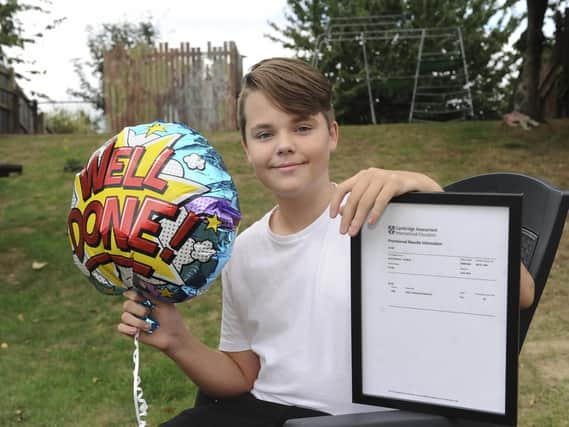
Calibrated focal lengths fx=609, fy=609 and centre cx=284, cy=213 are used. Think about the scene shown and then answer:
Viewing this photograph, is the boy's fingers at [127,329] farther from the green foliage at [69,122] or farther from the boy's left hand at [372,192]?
the green foliage at [69,122]

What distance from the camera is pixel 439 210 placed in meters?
1.02

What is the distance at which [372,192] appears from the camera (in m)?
1.04

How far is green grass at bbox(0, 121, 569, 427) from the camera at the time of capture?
301cm

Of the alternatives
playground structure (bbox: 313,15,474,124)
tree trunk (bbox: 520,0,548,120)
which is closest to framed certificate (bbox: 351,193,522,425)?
tree trunk (bbox: 520,0,548,120)

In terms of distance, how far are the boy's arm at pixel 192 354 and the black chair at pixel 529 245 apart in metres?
0.35

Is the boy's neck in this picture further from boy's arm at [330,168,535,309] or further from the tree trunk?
the tree trunk

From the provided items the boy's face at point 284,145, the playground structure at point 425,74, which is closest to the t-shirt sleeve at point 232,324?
the boy's face at point 284,145

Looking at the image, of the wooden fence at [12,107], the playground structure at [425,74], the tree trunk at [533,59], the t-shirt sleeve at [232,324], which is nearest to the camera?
the t-shirt sleeve at [232,324]

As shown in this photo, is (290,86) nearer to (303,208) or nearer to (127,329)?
(303,208)

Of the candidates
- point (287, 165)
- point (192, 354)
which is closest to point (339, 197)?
point (287, 165)

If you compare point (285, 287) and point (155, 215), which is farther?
point (285, 287)

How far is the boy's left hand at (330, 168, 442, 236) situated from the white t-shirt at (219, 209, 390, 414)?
0.92 ft

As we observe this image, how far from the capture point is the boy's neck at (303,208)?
143cm

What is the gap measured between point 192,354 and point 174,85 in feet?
30.5
